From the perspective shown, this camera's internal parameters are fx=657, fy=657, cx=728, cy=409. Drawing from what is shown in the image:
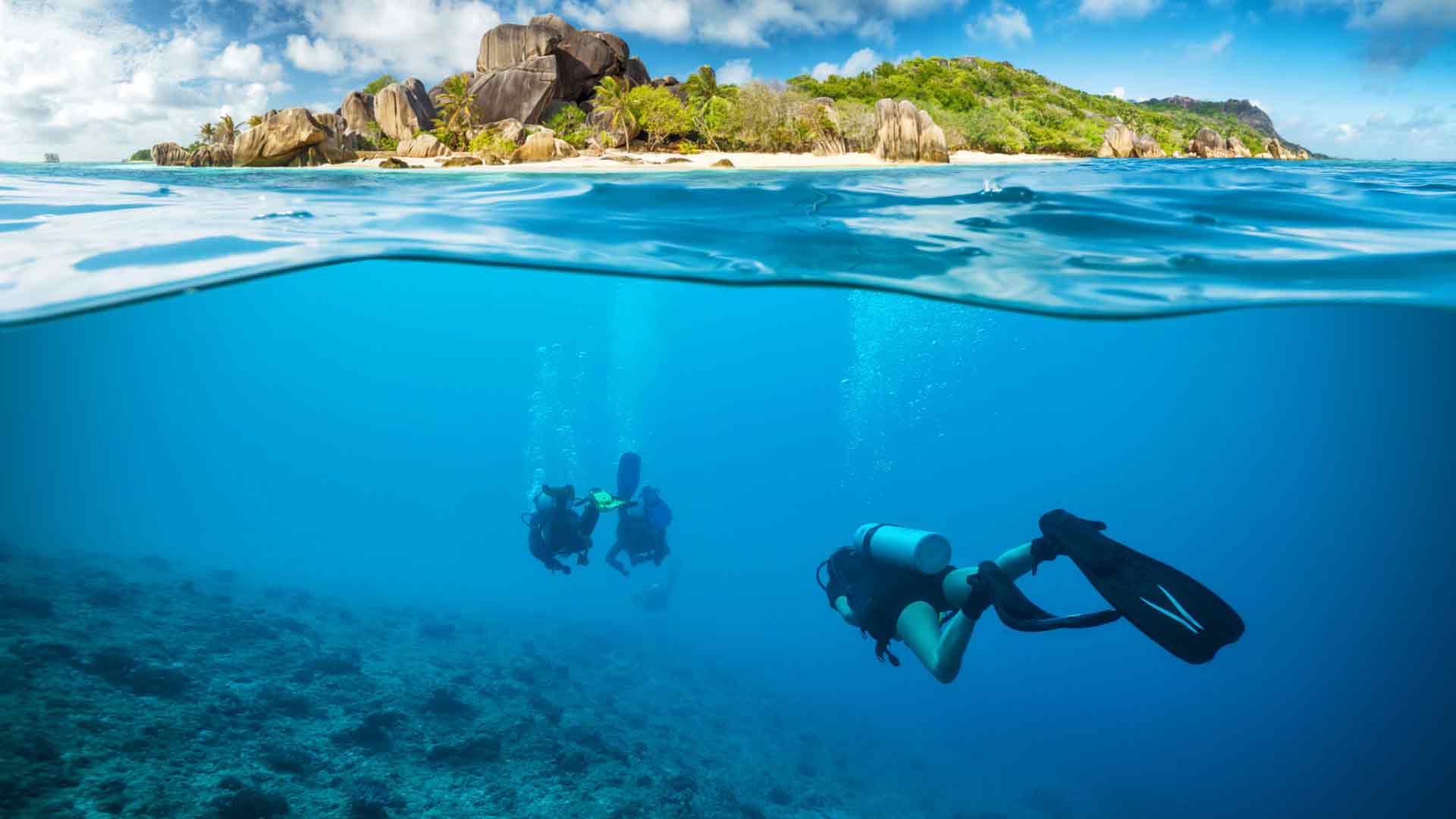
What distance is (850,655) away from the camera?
79.4 feet

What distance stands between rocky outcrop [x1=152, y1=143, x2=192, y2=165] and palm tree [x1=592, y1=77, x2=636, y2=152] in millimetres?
21644

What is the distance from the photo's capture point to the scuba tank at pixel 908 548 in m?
5.16

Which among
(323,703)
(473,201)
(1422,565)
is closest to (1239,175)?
(473,201)

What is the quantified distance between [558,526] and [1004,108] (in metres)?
53.8

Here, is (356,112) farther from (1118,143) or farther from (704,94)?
(1118,143)

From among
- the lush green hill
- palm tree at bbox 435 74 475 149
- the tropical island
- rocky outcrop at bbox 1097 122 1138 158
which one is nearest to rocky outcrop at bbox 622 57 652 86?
the tropical island

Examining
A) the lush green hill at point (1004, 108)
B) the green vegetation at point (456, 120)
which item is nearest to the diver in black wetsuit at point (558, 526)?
the green vegetation at point (456, 120)

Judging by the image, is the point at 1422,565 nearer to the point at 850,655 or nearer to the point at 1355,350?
the point at 1355,350

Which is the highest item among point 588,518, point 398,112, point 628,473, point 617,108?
point 398,112

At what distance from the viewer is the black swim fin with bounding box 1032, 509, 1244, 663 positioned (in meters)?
3.78

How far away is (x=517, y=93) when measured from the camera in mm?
47312

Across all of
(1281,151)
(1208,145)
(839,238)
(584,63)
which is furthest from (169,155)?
(1281,151)

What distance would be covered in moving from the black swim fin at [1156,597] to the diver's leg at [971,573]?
0.76 feet

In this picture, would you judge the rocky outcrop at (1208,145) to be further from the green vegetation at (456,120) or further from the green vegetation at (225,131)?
the green vegetation at (225,131)
